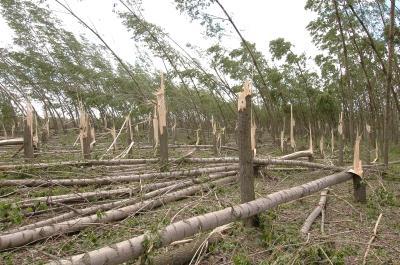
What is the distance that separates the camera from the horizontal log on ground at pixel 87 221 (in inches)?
127

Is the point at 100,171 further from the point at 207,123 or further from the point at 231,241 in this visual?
the point at 207,123

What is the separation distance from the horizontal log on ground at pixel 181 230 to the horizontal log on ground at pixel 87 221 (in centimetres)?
126

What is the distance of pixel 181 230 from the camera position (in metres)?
2.71

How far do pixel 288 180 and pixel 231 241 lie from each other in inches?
136

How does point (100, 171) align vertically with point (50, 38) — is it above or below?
below

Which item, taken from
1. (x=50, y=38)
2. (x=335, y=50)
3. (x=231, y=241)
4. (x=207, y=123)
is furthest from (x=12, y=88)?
(x=231, y=241)

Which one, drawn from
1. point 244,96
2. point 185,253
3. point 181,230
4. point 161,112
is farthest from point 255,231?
point 161,112

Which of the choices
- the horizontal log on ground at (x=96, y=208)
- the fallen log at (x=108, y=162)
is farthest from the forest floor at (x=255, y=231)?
the horizontal log on ground at (x=96, y=208)

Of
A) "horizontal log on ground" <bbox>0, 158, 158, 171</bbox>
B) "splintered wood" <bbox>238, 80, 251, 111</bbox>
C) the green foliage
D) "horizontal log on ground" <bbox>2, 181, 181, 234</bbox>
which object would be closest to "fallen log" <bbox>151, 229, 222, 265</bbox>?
the green foliage

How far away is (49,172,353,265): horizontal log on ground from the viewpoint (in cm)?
220

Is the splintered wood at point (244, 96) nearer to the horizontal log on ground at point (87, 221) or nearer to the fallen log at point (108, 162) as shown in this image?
the horizontal log on ground at point (87, 221)

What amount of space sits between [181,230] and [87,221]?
147 centimetres

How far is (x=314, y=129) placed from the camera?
20234mm

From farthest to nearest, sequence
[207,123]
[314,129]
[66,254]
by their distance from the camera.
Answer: [207,123]
[314,129]
[66,254]
